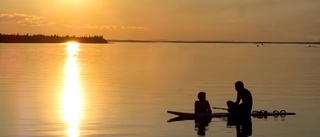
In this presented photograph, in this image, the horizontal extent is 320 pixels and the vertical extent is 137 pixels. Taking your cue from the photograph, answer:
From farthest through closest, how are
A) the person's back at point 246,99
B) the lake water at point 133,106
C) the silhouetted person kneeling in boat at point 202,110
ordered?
1. the person's back at point 246,99
2. the silhouetted person kneeling in boat at point 202,110
3. the lake water at point 133,106

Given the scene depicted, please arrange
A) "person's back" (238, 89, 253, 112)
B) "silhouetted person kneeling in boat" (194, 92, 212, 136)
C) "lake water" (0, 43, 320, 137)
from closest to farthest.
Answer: "lake water" (0, 43, 320, 137) → "silhouetted person kneeling in boat" (194, 92, 212, 136) → "person's back" (238, 89, 253, 112)

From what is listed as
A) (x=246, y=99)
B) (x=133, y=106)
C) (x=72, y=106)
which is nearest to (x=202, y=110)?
(x=246, y=99)

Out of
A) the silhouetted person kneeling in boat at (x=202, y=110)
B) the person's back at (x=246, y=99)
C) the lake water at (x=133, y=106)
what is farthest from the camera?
the person's back at (x=246, y=99)

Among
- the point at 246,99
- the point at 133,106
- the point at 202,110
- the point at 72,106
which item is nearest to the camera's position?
the point at 246,99

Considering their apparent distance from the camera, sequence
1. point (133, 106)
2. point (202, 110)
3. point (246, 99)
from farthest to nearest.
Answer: point (133, 106)
point (202, 110)
point (246, 99)

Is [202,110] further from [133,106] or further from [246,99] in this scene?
[133,106]

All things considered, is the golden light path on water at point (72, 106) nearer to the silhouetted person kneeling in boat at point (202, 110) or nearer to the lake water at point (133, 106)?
the lake water at point (133, 106)

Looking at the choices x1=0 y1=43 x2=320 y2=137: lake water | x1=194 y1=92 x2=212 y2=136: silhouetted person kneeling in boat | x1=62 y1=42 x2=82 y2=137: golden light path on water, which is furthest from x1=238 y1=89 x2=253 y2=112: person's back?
x1=62 y1=42 x2=82 y2=137: golden light path on water

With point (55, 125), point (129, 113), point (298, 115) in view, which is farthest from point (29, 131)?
point (298, 115)

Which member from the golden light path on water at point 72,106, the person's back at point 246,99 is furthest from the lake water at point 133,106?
the person's back at point 246,99

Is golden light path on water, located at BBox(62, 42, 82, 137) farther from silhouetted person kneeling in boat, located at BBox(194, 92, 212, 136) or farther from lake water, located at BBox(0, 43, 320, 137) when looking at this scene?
silhouetted person kneeling in boat, located at BBox(194, 92, 212, 136)

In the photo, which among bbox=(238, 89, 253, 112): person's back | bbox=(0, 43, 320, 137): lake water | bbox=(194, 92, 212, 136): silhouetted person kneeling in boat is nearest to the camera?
bbox=(0, 43, 320, 137): lake water

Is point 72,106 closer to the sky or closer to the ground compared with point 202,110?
closer to the sky

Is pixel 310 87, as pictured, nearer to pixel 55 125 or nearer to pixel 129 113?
pixel 129 113
